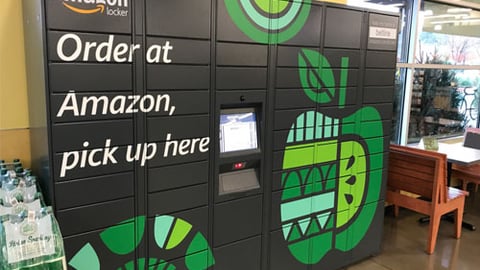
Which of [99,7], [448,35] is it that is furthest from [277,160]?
[448,35]

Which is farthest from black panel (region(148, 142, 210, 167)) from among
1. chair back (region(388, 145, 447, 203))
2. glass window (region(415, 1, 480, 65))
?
glass window (region(415, 1, 480, 65))

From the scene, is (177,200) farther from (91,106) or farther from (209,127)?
(91,106)

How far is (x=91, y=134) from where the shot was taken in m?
1.80

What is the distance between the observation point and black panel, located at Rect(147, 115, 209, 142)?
1971mm

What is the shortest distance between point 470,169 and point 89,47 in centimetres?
439

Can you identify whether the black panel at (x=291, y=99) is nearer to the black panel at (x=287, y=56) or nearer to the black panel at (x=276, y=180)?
the black panel at (x=287, y=56)

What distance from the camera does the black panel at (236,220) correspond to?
231 cm

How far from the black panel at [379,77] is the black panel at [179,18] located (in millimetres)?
1348

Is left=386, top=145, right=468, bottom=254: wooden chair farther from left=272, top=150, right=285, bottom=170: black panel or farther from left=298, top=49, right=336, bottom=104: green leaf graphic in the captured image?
left=272, top=150, right=285, bottom=170: black panel

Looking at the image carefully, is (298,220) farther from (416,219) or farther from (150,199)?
(416,219)

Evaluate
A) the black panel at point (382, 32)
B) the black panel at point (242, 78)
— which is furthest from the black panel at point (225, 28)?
the black panel at point (382, 32)

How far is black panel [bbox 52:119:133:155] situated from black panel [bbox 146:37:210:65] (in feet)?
1.24

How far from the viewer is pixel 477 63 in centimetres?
541

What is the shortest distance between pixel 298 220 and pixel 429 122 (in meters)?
3.09
